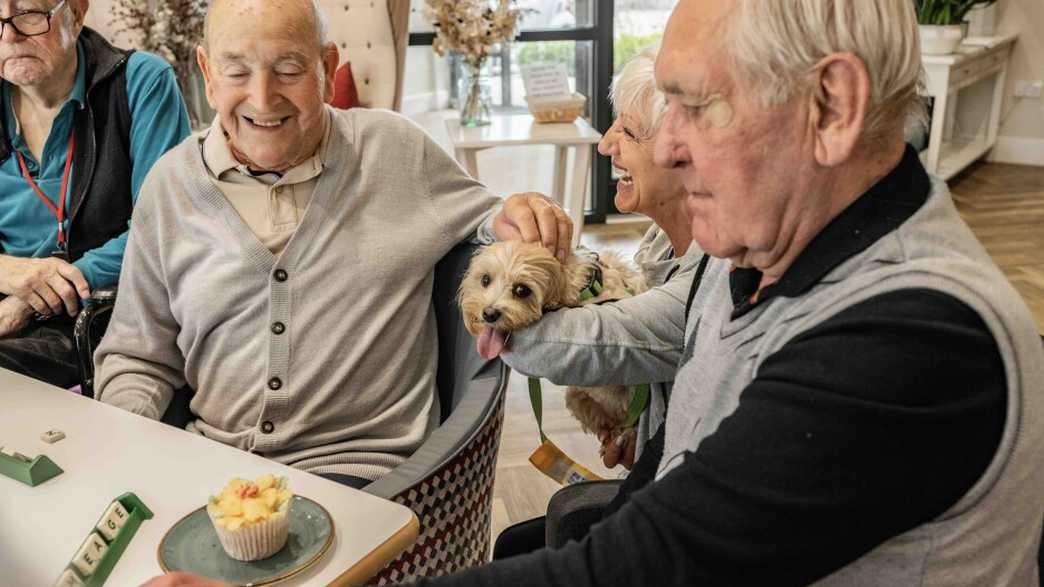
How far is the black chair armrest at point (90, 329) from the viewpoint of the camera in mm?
1898

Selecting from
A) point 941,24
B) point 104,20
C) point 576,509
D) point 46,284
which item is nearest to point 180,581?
point 576,509

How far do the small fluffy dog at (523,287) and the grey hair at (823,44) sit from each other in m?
0.65

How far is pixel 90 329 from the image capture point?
1.92 meters

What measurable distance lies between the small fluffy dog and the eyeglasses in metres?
1.24

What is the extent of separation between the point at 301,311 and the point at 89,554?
2.32ft

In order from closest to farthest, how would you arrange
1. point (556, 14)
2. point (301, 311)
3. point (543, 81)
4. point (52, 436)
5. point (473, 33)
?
point (52, 436), point (301, 311), point (473, 33), point (543, 81), point (556, 14)

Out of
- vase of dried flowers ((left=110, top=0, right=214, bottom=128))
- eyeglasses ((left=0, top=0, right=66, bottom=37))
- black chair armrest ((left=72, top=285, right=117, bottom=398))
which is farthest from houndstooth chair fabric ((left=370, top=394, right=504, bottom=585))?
vase of dried flowers ((left=110, top=0, right=214, bottom=128))

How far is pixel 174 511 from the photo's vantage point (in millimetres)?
1175

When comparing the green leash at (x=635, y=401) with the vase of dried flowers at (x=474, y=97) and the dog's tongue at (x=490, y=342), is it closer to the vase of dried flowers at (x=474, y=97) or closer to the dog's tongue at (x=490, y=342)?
the dog's tongue at (x=490, y=342)

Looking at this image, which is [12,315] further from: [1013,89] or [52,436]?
[1013,89]

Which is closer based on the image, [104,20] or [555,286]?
[555,286]

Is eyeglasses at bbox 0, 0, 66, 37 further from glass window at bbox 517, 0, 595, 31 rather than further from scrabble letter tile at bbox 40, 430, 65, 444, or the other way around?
glass window at bbox 517, 0, 595, 31

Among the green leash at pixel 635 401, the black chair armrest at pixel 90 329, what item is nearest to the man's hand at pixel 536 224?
the green leash at pixel 635 401

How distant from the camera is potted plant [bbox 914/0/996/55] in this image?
5.60 metres
